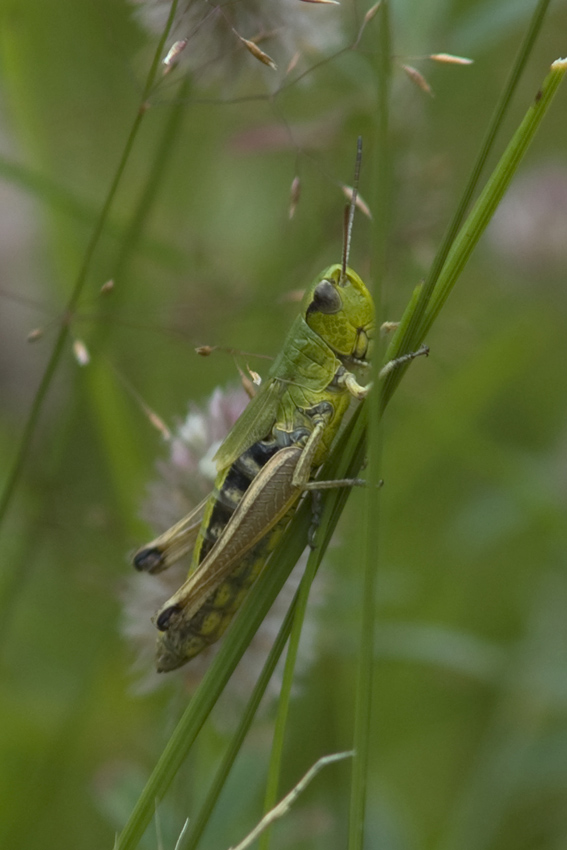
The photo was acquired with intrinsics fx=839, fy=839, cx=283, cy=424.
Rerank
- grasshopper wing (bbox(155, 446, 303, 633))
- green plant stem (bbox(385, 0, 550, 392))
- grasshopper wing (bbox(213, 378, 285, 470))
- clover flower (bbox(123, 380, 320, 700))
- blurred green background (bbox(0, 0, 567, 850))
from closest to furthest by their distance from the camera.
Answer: green plant stem (bbox(385, 0, 550, 392))
grasshopper wing (bbox(155, 446, 303, 633))
grasshopper wing (bbox(213, 378, 285, 470))
clover flower (bbox(123, 380, 320, 700))
blurred green background (bbox(0, 0, 567, 850))

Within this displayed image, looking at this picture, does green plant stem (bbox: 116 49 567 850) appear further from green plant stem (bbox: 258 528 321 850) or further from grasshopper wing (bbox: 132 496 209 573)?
grasshopper wing (bbox: 132 496 209 573)

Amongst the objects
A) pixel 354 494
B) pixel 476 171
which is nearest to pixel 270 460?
pixel 476 171

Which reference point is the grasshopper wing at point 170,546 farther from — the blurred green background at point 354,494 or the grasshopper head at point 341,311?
the grasshopper head at point 341,311

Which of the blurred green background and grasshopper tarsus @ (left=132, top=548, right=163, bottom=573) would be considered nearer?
grasshopper tarsus @ (left=132, top=548, right=163, bottom=573)

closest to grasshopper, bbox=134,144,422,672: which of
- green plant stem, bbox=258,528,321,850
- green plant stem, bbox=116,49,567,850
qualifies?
green plant stem, bbox=116,49,567,850

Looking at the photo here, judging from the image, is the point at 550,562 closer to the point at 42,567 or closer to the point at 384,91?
the point at 42,567

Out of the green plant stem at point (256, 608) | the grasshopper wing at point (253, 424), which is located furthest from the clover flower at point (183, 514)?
the green plant stem at point (256, 608)
